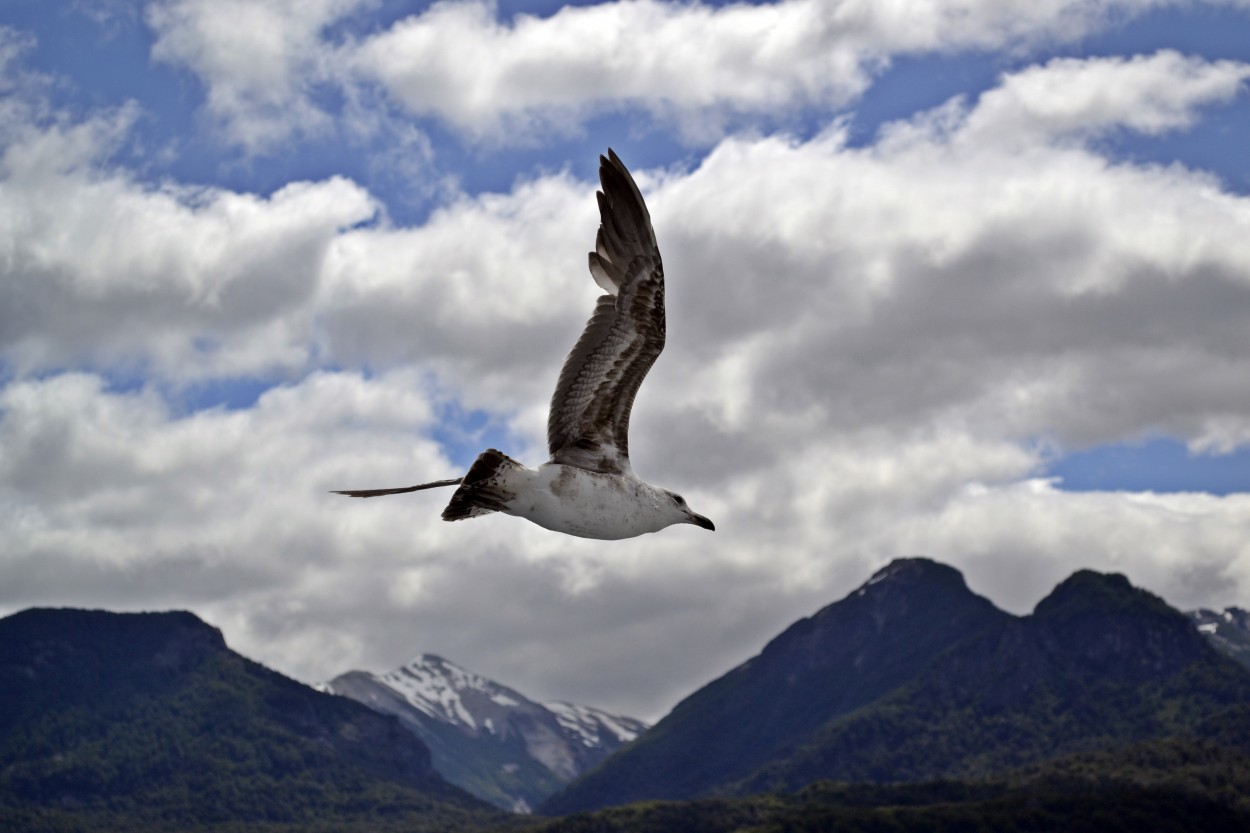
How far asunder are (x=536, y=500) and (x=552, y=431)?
1609 millimetres

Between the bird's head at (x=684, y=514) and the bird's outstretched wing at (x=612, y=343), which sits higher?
the bird's outstretched wing at (x=612, y=343)

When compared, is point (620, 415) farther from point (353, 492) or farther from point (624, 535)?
point (353, 492)

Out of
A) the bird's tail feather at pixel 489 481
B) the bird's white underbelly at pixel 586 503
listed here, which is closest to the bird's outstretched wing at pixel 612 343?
the bird's white underbelly at pixel 586 503

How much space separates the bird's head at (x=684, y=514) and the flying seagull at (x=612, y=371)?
472 mm

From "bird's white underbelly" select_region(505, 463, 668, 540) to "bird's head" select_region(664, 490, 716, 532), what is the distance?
504 millimetres

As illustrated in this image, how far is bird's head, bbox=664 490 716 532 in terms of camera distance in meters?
24.8

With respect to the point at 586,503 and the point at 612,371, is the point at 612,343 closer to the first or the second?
the point at 612,371

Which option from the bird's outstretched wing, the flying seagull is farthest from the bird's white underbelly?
the bird's outstretched wing

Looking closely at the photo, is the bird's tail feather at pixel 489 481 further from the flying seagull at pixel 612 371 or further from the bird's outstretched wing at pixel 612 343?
the bird's outstretched wing at pixel 612 343

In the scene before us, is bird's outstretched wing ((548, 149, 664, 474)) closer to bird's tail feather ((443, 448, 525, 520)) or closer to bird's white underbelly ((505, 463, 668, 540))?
bird's white underbelly ((505, 463, 668, 540))

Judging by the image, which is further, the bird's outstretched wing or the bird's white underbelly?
the bird's outstretched wing

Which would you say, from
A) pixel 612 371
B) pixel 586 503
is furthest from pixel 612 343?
pixel 586 503

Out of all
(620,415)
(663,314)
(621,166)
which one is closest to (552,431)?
(620,415)

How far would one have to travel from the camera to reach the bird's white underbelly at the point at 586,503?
2316 centimetres
